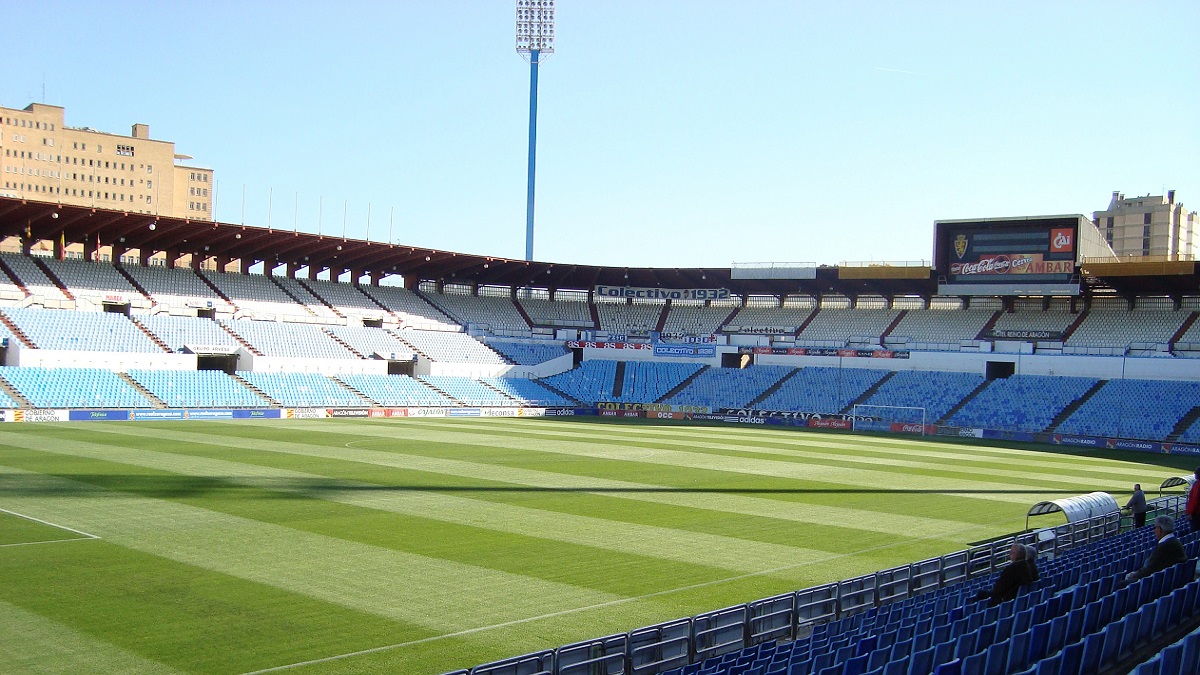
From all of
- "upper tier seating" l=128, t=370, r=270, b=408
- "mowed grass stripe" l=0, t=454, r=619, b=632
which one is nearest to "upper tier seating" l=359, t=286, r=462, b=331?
"upper tier seating" l=128, t=370, r=270, b=408

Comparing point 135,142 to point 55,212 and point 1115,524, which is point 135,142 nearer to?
point 55,212

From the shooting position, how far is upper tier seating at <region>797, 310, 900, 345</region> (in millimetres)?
69062

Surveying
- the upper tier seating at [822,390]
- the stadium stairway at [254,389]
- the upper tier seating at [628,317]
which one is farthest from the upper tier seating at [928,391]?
the stadium stairway at [254,389]

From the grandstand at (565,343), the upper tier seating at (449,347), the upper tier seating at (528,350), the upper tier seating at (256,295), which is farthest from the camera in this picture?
the upper tier seating at (528,350)

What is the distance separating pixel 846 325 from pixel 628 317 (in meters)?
17.4

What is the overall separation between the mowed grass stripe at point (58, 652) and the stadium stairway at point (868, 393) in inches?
2058

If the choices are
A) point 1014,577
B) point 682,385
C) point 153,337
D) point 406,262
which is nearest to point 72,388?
point 153,337

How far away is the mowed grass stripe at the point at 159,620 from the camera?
12.2m

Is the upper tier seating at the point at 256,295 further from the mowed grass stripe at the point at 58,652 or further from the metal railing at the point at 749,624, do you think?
the metal railing at the point at 749,624

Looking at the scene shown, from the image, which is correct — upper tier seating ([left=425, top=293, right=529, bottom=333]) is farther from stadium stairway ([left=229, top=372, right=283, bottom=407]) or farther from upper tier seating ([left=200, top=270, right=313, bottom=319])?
stadium stairway ([left=229, top=372, right=283, bottom=407])

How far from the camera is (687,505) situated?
82.8 feet

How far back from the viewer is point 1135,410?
5169 cm

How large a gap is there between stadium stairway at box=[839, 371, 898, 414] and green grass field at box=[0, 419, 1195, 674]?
20.7 m

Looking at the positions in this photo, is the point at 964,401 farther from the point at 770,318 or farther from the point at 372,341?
the point at 372,341
